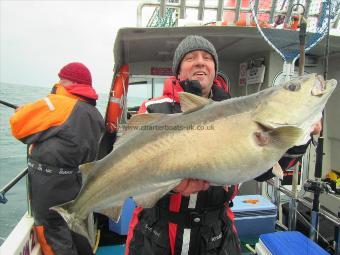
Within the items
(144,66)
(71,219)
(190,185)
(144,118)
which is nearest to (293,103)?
(190,185)

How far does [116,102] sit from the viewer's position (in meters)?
6.33

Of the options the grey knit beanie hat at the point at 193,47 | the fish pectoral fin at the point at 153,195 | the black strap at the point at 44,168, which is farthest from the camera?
the black strap at the point at 44,168

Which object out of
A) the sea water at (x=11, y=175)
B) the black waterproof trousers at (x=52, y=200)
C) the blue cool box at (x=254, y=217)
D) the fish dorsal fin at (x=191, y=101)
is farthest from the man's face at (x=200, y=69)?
the sea water at (x=11, y=175)

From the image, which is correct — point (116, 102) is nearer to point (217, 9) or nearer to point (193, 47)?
point (217, 9)

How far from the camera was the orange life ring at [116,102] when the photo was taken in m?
6.31

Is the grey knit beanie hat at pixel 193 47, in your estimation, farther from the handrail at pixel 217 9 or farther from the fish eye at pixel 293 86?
the handrail at pixel 217 9

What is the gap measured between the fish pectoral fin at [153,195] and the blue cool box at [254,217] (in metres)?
3.03

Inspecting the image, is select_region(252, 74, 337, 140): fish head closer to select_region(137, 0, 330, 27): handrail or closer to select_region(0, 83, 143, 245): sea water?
select_region(137, 0, 330, 27): handrail

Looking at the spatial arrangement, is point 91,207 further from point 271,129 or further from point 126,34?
point 126,34

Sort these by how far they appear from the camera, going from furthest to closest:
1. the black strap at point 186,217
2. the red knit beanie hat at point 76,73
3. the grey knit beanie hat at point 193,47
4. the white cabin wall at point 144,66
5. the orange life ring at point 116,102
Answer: the white cabin wall at point 144,66 → the orange life ring at point 116,102 → the red knit beanie hat at point 76,73 → the grey knit beanie hat at point 193,47 → the black strap at point 186,217

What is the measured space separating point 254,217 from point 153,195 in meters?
3.27

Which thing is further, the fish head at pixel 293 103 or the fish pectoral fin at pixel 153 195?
the fish pectoral fin at pixel 153 195

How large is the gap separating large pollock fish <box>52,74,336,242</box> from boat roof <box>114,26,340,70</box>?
2844mm

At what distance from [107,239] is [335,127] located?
15.7 feet
